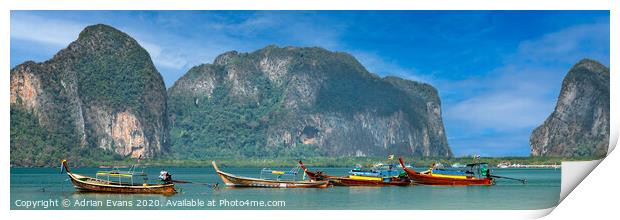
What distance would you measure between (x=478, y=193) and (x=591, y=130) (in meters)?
46.3

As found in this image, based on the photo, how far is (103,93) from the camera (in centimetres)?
6297

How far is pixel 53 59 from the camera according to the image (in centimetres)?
5900

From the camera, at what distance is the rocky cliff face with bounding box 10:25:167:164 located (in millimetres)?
56884

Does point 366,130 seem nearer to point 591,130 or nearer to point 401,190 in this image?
point 591,130

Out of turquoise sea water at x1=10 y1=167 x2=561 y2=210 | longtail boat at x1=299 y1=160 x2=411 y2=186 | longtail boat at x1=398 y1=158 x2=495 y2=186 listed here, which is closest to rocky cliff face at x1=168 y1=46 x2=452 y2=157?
longtail boat at x1=398 y1=158 x2=495 y2=186

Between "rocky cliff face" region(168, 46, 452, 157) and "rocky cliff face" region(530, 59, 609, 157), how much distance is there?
1985cm

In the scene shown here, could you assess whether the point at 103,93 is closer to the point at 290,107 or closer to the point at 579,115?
the point at 290,107

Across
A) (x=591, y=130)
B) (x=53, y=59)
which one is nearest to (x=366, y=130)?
(x=591, y=130)

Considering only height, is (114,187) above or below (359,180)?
above

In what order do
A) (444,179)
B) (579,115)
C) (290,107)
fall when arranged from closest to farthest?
1. (444,179)
2. (579,115)
3. (290,107)

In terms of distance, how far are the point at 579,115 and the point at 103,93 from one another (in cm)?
3735

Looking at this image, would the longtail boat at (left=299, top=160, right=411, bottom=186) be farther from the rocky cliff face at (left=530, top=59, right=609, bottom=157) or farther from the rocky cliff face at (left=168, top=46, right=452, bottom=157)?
the rocky cliff face at (left=168, top=46, right=452, bottom=157)

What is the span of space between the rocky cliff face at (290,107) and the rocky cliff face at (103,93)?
13.5 m

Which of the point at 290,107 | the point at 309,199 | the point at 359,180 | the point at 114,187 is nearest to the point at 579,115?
the point at 290,107
